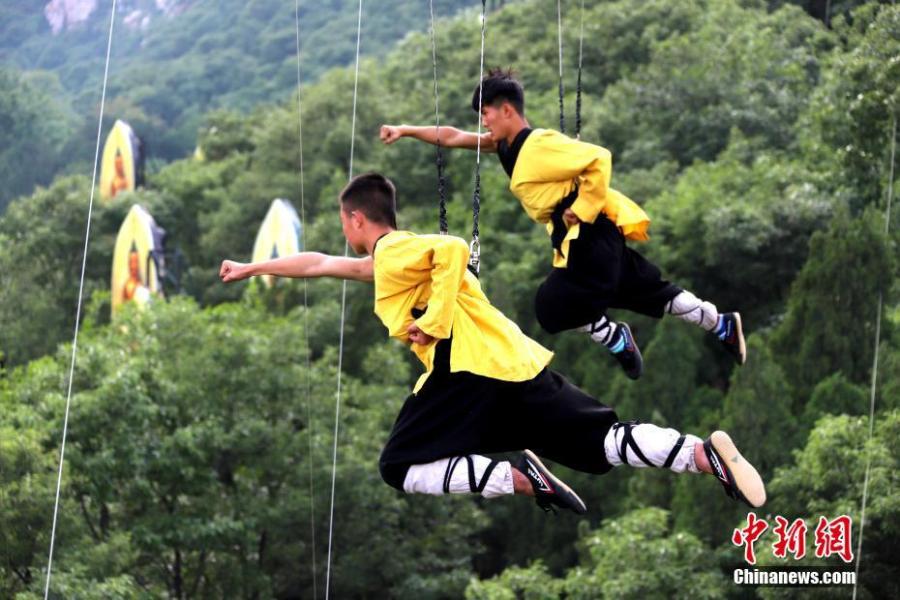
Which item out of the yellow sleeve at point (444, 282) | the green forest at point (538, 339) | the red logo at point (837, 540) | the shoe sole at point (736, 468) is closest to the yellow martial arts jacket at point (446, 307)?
the yellow sleeve at point (444, 282)

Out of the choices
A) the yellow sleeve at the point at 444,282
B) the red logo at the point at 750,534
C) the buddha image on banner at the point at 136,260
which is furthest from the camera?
the buddha image on banner at the point at 136,260

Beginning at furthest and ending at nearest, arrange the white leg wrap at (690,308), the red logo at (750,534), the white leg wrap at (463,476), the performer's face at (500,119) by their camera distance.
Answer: the red logo at (750,534), the white leg wrap at (690,308), the performer's face at (500,119), the white leg wrap at (463,476)

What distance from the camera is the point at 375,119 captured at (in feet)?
111

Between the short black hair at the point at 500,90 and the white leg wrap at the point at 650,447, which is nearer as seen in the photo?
the white leg wrap at the point at 650,447

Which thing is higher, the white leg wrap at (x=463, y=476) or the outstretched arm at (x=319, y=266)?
the outstretched arm at (x=319, y=266)

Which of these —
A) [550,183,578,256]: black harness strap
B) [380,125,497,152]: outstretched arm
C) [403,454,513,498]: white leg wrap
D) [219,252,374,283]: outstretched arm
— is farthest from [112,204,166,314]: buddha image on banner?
[403,454,513,498]: white leg wrap

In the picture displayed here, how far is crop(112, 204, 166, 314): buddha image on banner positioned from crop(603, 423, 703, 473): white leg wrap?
Answer: 2209 centimetres

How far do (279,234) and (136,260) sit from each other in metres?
2.44

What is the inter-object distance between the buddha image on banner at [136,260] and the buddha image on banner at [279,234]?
68.0 inches

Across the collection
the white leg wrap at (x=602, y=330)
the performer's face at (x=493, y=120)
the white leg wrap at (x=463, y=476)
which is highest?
the performer's face at (x=493, y=120)

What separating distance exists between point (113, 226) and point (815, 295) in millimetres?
19460

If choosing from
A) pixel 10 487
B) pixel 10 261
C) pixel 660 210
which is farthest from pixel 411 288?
pixel 10 261

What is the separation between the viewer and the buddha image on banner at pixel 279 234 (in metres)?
29.2

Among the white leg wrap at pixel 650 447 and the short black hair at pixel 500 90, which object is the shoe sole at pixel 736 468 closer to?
the white leg wrap at pixel 650 447
